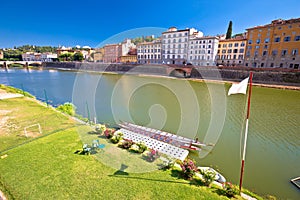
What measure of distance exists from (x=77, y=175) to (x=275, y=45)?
42.9 meters

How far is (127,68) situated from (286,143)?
50.5m

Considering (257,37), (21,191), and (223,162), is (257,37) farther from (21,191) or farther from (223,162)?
(21,191)

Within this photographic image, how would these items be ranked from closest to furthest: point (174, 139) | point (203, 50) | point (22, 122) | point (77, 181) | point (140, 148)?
point (77, 181) < point (140, 148) < point (174, 139) < point (22, 122) < point (203, 50)

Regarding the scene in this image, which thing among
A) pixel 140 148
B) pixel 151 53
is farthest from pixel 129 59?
pixel 140 148

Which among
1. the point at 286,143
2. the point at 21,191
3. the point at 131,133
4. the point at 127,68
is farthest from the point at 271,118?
the point at 127,68

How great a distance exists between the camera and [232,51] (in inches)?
1618

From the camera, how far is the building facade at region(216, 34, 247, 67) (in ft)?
129

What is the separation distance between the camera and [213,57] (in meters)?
42.8

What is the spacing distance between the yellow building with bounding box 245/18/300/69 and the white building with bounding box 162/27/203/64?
1585 centimetres

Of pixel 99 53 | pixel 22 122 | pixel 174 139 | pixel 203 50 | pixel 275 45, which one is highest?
pixel 203 50

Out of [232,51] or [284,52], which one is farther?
A: [232,51]

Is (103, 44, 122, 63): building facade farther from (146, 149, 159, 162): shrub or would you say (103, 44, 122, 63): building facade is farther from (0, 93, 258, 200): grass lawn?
(146, 149, 159, 162): shrub

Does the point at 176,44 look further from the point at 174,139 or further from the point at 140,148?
the point at 140,148

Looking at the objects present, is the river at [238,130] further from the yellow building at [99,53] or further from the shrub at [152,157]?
the yellow building at [99,53]
